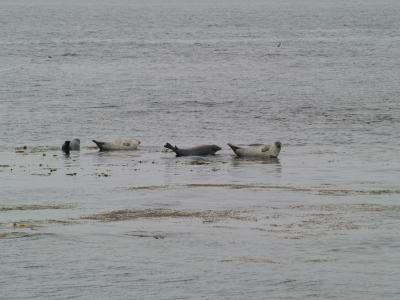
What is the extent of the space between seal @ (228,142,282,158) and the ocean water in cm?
21

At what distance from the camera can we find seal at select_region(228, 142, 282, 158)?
21.8 metres

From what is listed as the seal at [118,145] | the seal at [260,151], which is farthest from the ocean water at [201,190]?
the seal at [118,145]

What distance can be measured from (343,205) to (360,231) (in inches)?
74.7

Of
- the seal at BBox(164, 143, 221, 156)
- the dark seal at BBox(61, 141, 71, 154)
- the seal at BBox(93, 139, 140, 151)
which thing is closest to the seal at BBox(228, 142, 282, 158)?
the seal at BBox(164, 143, 221, 156)

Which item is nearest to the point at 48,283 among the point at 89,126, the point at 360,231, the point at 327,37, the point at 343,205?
the point at 360,231

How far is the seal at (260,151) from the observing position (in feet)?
71.7

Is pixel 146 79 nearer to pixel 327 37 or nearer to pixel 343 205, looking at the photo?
pixel 343 205

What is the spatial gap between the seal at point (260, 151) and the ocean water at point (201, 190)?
0.21 m

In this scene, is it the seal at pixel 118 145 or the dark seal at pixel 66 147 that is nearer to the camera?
→ the dark seal at pixel 66 147

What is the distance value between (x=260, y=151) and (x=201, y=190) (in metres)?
5.00

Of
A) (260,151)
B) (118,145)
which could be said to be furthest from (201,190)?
(118,145)

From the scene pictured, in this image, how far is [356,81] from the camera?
1671 inches

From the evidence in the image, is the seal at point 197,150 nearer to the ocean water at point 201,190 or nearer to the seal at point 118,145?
the ocean water at point 201,190

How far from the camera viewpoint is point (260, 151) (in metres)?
22.0
